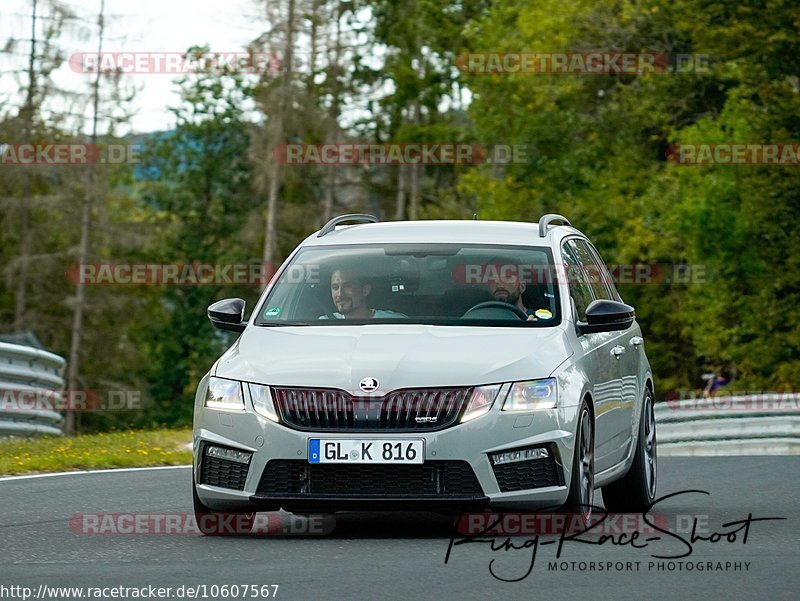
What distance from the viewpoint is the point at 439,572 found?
770 centimetres

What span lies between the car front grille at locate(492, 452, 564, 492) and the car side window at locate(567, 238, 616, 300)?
93.7 inches

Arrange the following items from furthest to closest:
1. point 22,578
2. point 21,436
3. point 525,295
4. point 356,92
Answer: point 356,92 → point 21,436 → point 525,295 → point 22,578

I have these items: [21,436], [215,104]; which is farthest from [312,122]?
[21,436]

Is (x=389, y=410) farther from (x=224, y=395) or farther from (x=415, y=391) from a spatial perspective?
(x=224, y=395)

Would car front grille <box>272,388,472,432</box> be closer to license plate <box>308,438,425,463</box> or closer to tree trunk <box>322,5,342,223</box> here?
license plate <box>308,438,425,463</box>

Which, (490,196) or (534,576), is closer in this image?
(534,576)

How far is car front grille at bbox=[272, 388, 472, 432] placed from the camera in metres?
8.68

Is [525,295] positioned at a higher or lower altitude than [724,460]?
higher

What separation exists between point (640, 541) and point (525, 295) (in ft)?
5.36

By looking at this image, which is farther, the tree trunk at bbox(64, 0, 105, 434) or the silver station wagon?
the tree trunk at bbox(64, 0, 105, 434)

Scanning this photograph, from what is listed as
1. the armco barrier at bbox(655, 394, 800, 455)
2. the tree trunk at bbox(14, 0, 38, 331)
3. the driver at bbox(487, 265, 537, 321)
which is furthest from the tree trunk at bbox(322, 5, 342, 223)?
the driver at bbox(487, 265, 537, 321)

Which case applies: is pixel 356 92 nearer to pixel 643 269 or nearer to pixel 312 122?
pixel 312 122

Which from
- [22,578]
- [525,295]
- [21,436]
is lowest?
[21,436]

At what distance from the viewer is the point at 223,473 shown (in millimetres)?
9031
